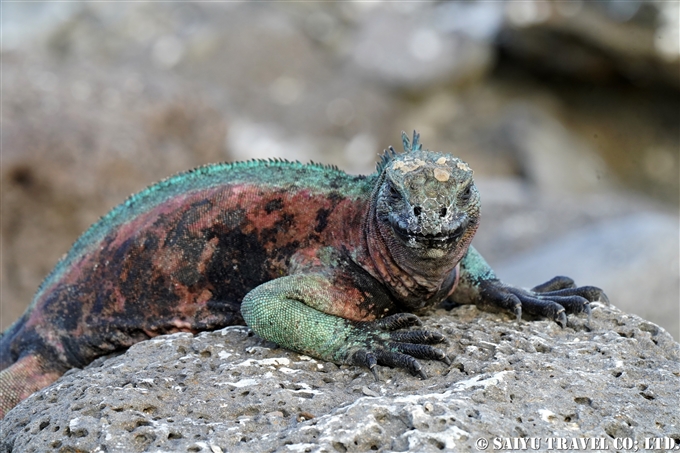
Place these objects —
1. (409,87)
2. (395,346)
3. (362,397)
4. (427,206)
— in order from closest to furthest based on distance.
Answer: (362,397)
(427,206)
(395,346)
(409,87)

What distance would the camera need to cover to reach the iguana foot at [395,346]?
10.5 feet

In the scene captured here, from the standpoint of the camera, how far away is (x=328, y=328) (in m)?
3.42

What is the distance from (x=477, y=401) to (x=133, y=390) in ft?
4.43

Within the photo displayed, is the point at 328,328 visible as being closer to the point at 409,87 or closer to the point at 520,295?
the point at 520,295

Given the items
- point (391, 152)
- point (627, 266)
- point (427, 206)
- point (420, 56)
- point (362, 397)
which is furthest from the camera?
point (420, 56)

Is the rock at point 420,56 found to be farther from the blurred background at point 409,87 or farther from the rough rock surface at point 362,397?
the rough rock surface at point 362,397

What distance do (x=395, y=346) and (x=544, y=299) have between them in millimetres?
984

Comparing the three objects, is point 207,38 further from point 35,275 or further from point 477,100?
point 35,275

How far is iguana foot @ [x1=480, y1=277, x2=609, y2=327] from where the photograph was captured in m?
3.73

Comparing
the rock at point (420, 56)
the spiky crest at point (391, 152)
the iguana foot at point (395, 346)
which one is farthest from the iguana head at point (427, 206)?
the rock at point (420, 56)

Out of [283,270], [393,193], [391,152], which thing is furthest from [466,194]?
[283,270]

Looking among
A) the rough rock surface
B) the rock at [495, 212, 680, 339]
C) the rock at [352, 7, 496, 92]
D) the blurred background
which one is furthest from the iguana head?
the rock at [352, 7, 496, 92]

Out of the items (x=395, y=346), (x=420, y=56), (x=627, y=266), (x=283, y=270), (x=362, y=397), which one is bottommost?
(x=362, y=397)

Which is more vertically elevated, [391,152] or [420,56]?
[420,56]
